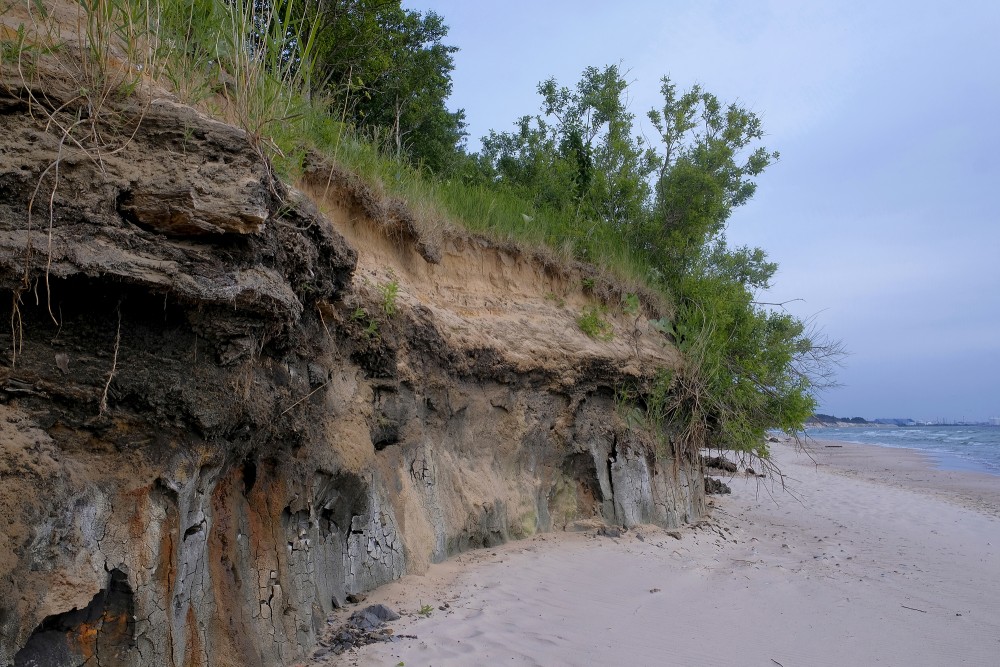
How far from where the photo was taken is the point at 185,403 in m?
2.74

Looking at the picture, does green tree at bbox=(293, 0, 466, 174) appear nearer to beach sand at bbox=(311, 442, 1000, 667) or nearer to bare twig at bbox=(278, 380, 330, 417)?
bare twig at bbox=(278, 380, 330, 417)

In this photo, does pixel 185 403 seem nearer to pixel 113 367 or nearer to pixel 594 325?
pixel 113 367

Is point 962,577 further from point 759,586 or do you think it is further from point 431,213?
point 431,213

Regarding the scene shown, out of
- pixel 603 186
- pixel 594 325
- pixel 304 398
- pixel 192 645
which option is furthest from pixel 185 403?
pixel 603 186

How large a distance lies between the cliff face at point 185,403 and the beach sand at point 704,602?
64 centimetres

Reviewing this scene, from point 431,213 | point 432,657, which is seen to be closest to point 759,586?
point 432,657

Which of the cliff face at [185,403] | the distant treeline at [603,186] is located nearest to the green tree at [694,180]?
the distant treeline at [603,186]

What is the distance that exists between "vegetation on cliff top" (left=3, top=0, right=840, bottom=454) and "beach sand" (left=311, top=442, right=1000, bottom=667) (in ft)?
5.27

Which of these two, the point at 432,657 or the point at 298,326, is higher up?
the point at 298,326

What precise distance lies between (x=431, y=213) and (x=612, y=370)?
2490 millimetres

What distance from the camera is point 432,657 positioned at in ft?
11.1

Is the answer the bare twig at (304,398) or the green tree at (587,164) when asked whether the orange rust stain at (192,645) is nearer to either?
the bare twig at (304,398)

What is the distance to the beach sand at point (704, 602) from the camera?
146 inches

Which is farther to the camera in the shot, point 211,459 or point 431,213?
point 431,213
